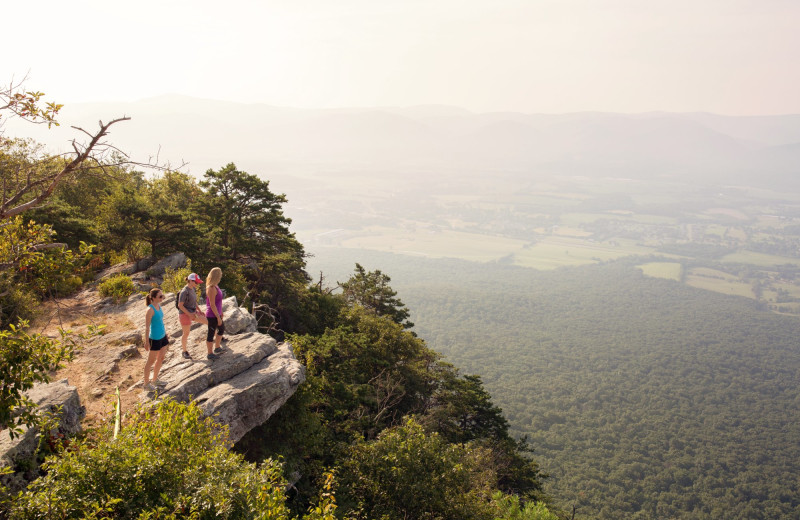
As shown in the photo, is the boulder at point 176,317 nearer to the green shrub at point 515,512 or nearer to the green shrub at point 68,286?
the green shrub at point 68,286

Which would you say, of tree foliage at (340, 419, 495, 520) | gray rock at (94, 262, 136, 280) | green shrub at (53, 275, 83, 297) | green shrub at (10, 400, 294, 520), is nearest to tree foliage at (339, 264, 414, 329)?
gray rock at (94, 262, 136, 280)

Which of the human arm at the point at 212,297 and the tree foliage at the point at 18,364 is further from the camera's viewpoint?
the human arm at the point at 212,297

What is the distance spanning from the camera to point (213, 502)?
19.6ft

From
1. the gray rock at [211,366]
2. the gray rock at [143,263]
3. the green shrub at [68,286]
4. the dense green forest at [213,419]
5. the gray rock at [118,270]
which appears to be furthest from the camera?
the gray rock at [143,263]

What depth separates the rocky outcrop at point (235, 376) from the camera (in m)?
10.1

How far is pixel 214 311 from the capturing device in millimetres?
10688

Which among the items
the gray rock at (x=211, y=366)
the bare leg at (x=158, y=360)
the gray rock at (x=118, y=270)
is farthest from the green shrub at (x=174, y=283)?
the bare leg at (x=158, y=360)

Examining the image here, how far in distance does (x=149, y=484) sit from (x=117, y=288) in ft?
42.6

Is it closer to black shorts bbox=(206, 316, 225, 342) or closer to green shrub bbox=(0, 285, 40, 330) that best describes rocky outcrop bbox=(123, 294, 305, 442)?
black shorts bbox=(206, 316, 225, 342)

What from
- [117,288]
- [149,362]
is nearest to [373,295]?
[117,288]

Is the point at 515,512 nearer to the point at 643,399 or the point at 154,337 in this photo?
the point at 154,337

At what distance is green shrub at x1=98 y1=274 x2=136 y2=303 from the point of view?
16.1 metres

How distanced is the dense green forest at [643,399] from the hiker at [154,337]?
218 feet

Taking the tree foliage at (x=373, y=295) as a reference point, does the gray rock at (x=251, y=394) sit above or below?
above
